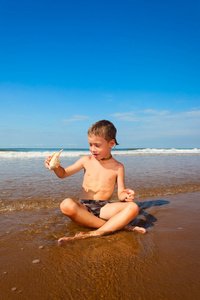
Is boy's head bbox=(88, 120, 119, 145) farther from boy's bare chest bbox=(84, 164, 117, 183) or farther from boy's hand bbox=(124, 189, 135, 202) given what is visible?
boy's hand bbox=(124, 189, 135, 202)

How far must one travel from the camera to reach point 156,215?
317cm

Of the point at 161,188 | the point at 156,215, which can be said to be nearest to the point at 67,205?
the point at 156,215

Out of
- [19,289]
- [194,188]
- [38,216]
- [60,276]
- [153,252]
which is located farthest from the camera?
[194,188]

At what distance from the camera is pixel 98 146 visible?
283 cm

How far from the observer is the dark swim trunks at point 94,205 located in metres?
2.72

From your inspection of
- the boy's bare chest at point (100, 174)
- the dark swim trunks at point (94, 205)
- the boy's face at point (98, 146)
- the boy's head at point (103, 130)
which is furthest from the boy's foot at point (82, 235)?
the boy's head at point (103, 130)

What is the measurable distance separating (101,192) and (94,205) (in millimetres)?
203

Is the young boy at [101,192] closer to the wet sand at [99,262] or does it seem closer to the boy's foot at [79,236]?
the boy's foot at [79,236]

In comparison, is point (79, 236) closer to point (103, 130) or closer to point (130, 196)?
point (130, 196)

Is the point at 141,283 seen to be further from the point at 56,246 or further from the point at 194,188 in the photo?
the point at 194,188

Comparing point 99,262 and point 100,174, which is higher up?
point 100,174

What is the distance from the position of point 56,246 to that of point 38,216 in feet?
3.33

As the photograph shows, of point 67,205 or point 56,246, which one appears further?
point 67,205

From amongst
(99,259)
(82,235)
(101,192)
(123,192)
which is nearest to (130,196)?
(123,192)
